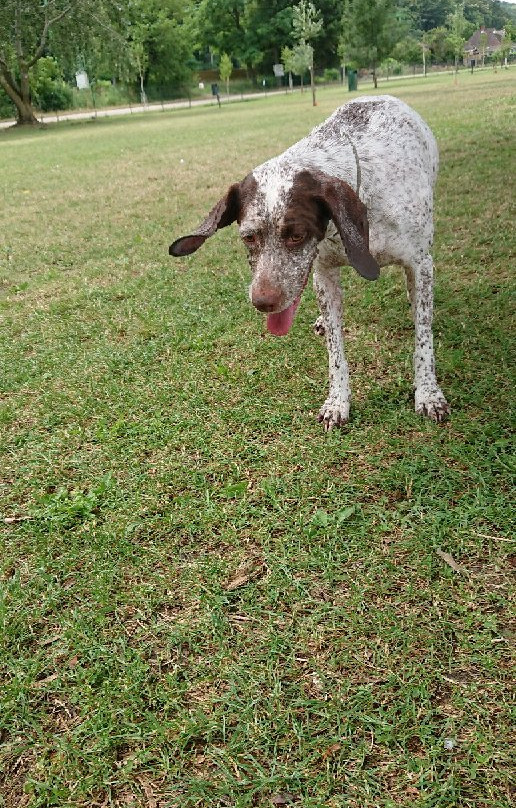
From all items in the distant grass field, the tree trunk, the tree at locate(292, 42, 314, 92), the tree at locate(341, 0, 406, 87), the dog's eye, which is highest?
the tree at locate(341, 0, 406, 87)

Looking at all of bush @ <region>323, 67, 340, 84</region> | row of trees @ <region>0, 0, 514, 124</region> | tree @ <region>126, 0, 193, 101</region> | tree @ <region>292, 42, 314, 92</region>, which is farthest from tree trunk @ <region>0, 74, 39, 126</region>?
bush @ <region>323, 67, 340, 84</region>

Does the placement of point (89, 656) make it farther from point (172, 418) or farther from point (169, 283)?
point (169, 283)

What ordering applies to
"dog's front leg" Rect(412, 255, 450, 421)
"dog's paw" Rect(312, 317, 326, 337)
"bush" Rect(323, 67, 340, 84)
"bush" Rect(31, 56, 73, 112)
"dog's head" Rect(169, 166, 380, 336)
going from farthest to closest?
"bush" Rect(323, 67, 340, 84), "bush" Rect(31, 56, 73, 112), "dog's paw" Rect(312, 317, 326, 337), "dog's front leg" Rect(412, 255, 450, 421), "dog's head" Rect(169, 166, 380, 336)

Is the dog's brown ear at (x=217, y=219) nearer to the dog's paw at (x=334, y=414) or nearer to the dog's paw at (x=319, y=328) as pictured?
the dog's paw at (x=334, y=414)

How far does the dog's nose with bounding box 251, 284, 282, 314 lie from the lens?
2.56 metres

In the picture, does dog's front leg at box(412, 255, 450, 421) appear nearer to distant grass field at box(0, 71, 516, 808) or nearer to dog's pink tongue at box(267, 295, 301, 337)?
distant grass field at box(0, 71, 516, 808)

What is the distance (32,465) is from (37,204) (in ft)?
29.0

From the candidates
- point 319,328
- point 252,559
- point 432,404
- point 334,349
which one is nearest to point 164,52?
point 319,328

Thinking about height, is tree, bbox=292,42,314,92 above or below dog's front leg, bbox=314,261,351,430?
above

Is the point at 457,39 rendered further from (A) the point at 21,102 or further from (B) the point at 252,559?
(B) the point at 252,559

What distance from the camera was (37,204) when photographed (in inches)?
437

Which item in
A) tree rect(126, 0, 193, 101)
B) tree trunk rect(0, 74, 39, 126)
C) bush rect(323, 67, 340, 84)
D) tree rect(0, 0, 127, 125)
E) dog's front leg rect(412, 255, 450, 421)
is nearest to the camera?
dog's front leg rect(412, 255, 450, 421)

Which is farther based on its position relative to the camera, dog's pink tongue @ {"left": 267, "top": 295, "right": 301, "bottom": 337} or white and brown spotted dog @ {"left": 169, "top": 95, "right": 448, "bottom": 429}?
dog's pink tongue @ {"left": 267, "top": 295, "right": 301, "bottom": 337}

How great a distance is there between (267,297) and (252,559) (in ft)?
3.60
